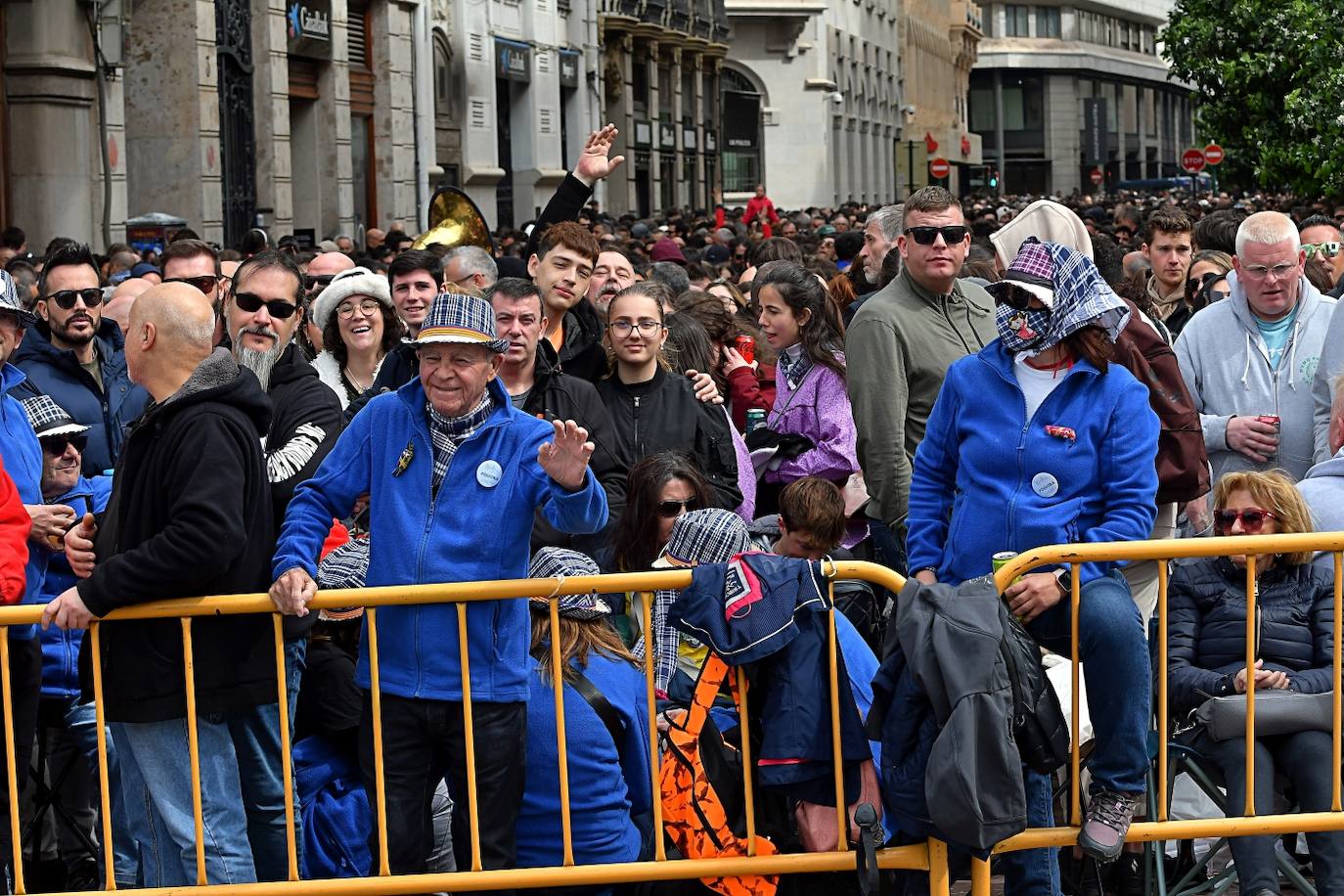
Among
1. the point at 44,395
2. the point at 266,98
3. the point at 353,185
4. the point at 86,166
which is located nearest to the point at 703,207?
the point at 353,185

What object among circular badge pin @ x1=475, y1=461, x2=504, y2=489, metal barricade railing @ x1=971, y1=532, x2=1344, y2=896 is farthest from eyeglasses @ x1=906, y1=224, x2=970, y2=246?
circular badge pin @ x1=475, y1=461, x2=504, y2=489

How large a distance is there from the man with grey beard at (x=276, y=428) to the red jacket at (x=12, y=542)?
0.75m

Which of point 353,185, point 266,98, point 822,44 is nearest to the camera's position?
point 266,98

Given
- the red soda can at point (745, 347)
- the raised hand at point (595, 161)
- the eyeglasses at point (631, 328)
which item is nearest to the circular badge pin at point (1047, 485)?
the eyeglasses at point (631, 328)

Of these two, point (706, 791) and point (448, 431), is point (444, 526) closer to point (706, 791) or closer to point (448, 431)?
point (448, 431)

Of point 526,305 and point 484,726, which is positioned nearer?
point 484,726

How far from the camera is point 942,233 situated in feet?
23.7

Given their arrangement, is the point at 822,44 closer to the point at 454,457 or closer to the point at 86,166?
the point at 86,166

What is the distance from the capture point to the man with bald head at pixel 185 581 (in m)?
5.31

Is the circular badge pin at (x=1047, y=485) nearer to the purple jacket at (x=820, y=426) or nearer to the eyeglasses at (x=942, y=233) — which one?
the eyeglasses at (x=942, y=233)

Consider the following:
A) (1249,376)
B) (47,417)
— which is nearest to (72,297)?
(47,417)

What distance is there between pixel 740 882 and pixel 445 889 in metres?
0.83

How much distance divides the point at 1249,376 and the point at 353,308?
3507 mm

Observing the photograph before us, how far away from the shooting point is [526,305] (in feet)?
23.5
